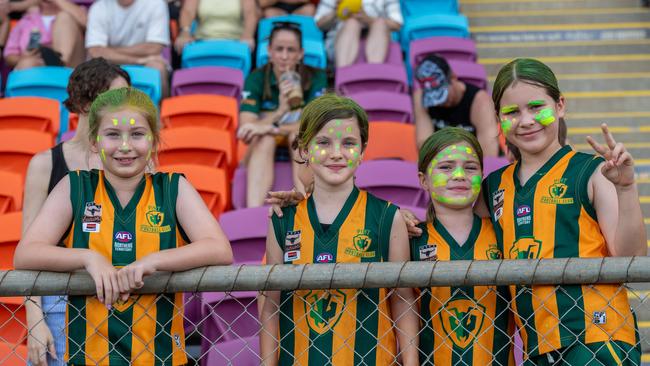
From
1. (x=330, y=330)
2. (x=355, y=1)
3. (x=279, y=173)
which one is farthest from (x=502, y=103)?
(x=355, y=1)

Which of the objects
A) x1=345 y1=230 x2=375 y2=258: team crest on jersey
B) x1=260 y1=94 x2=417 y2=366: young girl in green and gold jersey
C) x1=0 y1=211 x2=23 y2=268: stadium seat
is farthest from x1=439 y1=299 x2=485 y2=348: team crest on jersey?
x1=0 y1=211 x2=23 y2=268: stadium seat

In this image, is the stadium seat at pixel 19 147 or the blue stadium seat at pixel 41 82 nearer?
the stadium seat at pixel 19 147

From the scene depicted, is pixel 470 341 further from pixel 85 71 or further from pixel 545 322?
pixel 85 71

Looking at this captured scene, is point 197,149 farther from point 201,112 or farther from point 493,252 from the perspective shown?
point 493,252

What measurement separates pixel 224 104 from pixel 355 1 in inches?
60.5

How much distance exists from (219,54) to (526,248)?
4.36 metres

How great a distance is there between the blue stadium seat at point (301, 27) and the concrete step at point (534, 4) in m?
1.61

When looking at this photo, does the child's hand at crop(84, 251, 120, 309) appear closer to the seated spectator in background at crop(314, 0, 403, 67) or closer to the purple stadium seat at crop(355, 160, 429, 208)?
the purple stadium seat at crop(355, 160, 429, 208)

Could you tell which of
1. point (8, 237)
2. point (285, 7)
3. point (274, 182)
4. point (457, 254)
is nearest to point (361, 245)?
point (457, 254)

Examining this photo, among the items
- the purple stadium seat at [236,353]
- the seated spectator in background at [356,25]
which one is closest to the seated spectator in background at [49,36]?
the seated spectator in background at [356,25]

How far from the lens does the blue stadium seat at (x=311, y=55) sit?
6848 millimetres

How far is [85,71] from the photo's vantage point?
3820mm

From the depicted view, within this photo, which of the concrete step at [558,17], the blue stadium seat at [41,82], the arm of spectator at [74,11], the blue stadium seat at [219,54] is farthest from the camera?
the concrete step at [558,17]

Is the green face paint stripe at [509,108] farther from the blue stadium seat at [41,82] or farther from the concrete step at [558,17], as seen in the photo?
the concrete step at [558,17]
